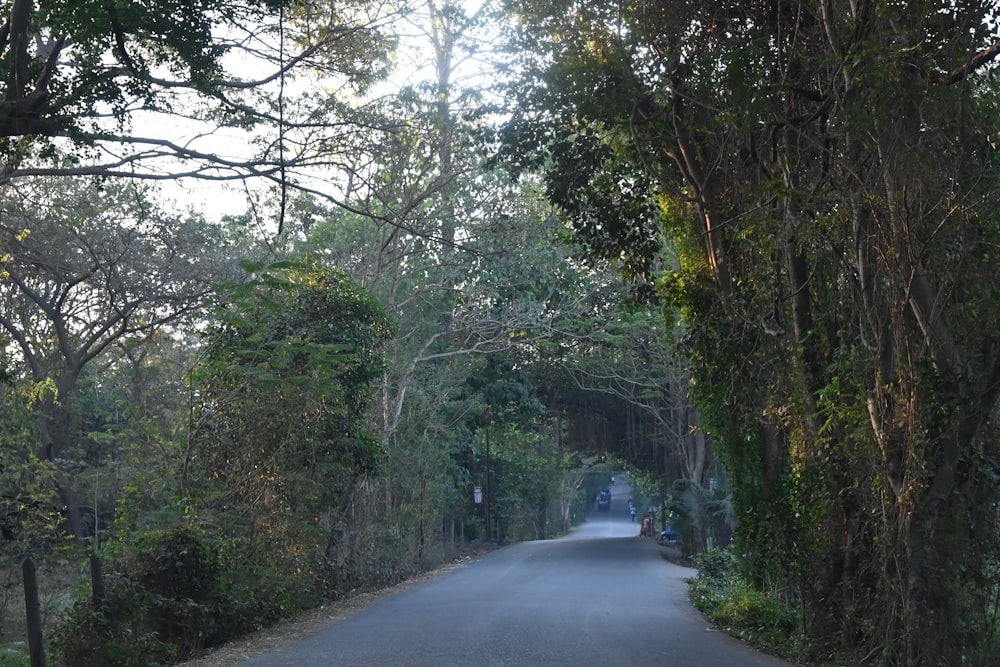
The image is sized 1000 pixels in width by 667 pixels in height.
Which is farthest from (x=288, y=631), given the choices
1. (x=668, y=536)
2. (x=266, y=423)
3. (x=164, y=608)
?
(x=668, y=536)

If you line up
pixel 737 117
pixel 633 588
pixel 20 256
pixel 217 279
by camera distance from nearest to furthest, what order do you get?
pixel 737 117
pixel 20 256
pixel 217 279
pixel 633 588

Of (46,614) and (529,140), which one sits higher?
(529,140)

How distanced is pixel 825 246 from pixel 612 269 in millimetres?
6595

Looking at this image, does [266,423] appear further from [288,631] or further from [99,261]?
[99,261]

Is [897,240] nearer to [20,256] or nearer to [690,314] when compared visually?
[690,314]

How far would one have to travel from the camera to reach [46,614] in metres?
14.3

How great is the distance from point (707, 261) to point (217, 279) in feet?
34.8

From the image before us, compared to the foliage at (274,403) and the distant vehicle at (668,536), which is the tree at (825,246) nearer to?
the foliage at (274,403)

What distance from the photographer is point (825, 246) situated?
9.95 m

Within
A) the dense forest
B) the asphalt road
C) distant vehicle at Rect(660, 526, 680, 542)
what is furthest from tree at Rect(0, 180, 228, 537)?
distant vehicle at Rect(660, 526, 680, 542)

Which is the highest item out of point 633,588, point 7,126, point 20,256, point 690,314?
point 20,256

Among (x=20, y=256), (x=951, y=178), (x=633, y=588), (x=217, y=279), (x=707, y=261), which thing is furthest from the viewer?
(x=633, y=588)

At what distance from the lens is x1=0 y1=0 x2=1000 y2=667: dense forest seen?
8.71m

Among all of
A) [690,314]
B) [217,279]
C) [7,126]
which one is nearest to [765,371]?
[690,314]
